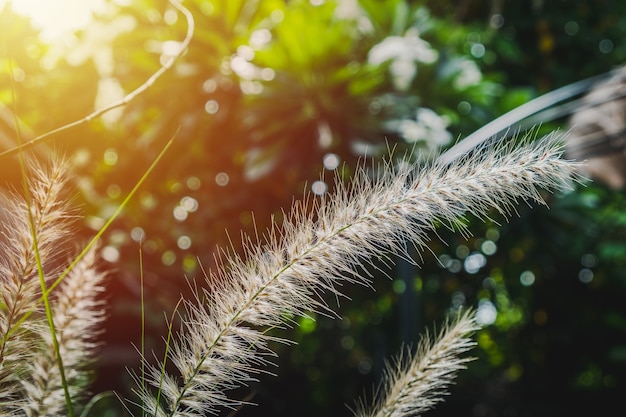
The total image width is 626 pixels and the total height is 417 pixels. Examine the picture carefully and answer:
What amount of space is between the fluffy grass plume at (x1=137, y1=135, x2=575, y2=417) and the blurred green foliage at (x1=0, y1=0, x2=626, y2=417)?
1.40 metres

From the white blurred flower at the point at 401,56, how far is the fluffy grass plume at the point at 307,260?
8.86 feet

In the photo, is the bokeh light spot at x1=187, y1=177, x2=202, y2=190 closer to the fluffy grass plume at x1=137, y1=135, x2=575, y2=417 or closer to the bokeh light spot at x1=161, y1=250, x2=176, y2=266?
the bokeh light spot at x1=161, y1=250, x2=176, y2=266

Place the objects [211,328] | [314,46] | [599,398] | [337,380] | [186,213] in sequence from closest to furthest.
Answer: [211,328]
[314,46]
[186,213]
[337,380]
[599,398]

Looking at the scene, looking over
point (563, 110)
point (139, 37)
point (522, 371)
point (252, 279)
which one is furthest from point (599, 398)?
point (252, 279)

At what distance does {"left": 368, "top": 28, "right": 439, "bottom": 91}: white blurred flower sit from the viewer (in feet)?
10.6

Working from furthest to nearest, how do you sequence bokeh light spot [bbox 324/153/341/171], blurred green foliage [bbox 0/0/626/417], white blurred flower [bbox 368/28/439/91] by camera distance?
white blurred flower [bbox 368/28/439/91] → blurred green foliage [bbox 0/0/626/417] → bokeh light spot [bbox 324/153/341/171]

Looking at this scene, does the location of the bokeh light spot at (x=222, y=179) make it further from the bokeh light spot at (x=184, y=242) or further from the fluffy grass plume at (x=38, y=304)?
the fluffy grass plume at (x=38, y=304)

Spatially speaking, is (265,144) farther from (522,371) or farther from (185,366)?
(522,371)

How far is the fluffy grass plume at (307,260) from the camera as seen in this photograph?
0.55 m

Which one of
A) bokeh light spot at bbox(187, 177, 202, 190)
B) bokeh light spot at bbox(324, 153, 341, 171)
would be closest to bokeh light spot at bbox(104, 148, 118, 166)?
bokeh light spot at bbox(187, 177, 202, 190)

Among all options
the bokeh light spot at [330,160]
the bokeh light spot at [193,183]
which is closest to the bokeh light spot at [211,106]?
the bokeh light spot at [193,183]

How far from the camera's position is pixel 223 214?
11.2 ft

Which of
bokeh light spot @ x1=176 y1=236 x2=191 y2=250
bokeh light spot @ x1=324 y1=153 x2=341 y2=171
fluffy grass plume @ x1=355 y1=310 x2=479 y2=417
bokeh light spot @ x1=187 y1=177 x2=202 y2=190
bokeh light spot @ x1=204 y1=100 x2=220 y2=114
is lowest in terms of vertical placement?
fluffy grass plume @ x1=355 y1=310 x2=479 y2=417

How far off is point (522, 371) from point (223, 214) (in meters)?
3.97
